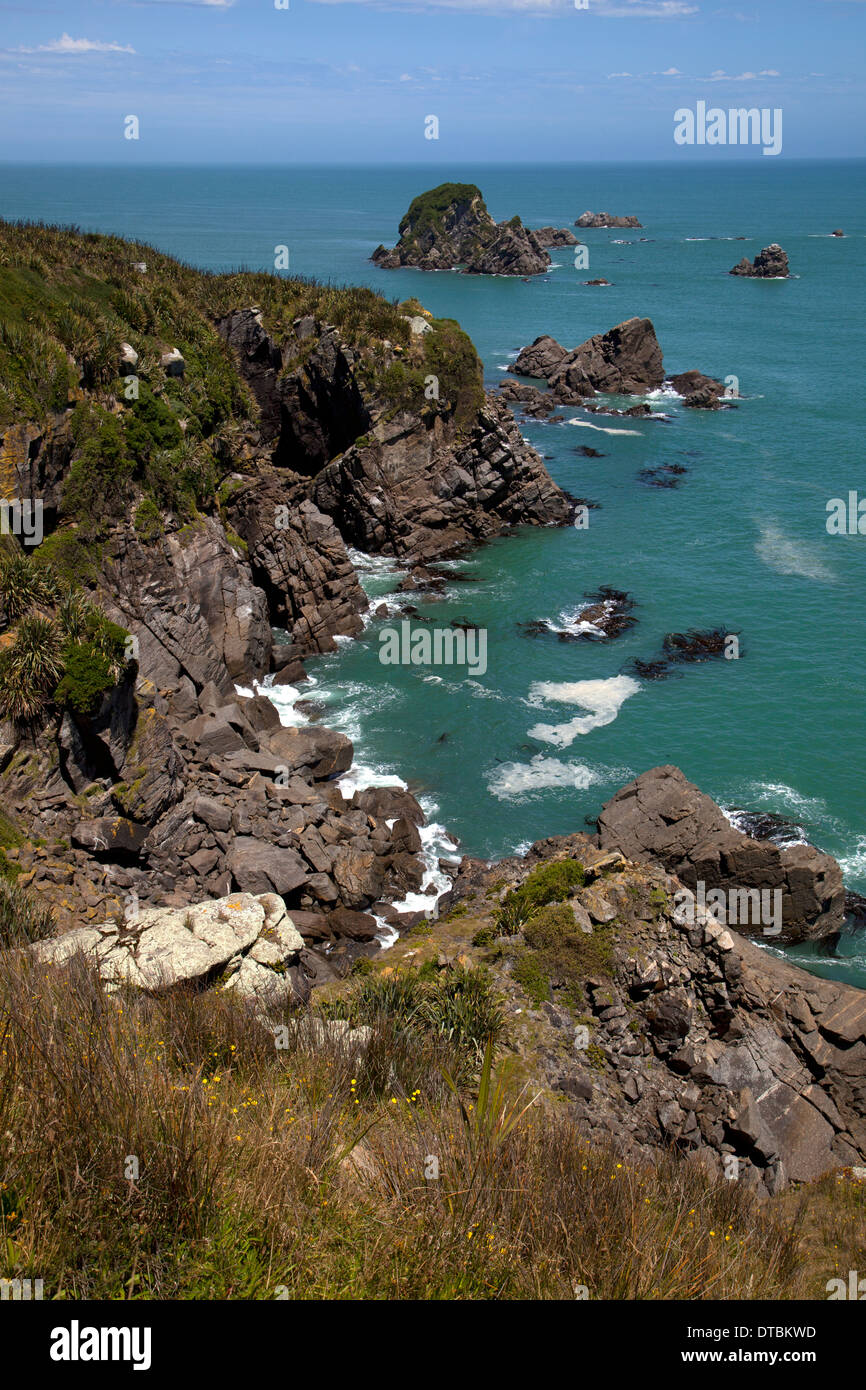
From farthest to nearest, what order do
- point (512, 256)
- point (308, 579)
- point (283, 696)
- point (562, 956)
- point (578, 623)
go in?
point (512, 256) → point (578, 623) → point (308, 579) → point (283, 696) → point (562, 956)

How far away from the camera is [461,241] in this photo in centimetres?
17375

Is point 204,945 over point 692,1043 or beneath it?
over

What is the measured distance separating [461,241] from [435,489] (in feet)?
442

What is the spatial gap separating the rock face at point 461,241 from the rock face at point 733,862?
15250 cm

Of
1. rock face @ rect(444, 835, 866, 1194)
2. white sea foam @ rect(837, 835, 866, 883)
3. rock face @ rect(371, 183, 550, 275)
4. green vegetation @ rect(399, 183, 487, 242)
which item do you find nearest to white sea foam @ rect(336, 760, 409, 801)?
rock face @ rect(444, 835, 866, 1194)

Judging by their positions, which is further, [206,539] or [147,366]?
[147,366]

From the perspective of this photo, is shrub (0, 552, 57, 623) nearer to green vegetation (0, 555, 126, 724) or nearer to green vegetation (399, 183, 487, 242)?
green vegetation (0, 555, 126, 724)

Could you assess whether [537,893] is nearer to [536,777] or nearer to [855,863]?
[536,777]

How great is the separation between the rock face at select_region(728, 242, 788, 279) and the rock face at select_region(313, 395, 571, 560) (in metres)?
112

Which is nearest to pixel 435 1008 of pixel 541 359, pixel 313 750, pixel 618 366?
pixel 313 750

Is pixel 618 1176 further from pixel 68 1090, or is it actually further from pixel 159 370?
pixel 159 370

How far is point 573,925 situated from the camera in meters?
23.1
